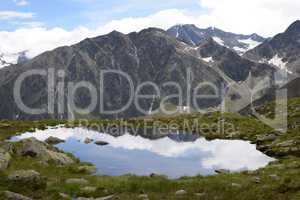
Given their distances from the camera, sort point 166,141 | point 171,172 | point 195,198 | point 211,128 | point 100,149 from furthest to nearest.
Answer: point 211,128 < point 166,141 < point 100,149 < point 171,172 < point 195,198

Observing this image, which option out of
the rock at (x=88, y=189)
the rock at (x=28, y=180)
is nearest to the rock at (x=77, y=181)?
the rock at (x=88, y=189)

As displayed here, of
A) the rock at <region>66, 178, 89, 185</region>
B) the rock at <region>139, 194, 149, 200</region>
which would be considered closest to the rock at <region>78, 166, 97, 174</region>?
the rock at <region>66, 178, 89, 185</region>

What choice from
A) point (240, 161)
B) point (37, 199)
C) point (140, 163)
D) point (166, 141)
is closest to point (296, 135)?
point (240, 161)

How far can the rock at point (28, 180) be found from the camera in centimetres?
2856

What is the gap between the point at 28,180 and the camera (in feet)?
94.2

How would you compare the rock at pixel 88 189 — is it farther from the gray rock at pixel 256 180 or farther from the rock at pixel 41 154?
the rock at pixel 41 154

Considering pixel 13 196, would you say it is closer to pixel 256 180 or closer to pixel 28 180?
pixel 28 180

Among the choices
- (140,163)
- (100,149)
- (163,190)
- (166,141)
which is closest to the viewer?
(163,190)

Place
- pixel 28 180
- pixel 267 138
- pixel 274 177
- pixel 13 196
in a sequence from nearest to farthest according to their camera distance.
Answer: pixel 13 196
pixel 28 180
pixel 274 177
pixel 267 138

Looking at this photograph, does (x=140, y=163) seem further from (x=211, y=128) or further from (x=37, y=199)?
(x=211, y=128)

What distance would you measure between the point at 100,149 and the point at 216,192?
107 feet

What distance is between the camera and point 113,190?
2920 cm

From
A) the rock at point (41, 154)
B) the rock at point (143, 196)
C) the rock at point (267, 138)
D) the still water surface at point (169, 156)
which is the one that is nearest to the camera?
the rock at point (143, 196)

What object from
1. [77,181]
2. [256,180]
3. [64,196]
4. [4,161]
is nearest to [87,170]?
[77,181]
